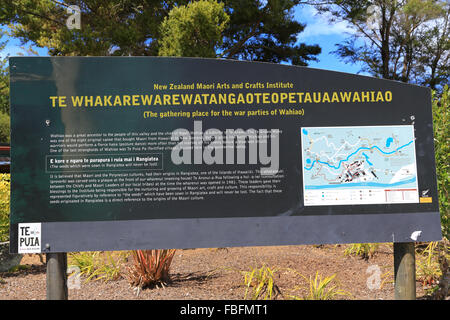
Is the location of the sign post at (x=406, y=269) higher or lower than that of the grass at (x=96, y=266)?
higher

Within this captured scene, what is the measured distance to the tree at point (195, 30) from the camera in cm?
947

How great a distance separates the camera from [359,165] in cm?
298

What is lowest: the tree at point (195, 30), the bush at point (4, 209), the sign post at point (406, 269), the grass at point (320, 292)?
the grass at point (320, 292)

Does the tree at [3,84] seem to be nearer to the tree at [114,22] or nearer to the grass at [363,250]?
the tree at [114,22]

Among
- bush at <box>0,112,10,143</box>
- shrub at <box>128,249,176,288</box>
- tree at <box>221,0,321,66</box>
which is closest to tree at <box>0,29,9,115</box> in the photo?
bush at <box>0,112,10,143</box>

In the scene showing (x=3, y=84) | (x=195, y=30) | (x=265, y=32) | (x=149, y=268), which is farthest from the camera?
(x=3, y=84)

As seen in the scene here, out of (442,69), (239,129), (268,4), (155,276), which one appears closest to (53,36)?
(268,4)

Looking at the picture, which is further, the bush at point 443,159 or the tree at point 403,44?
the tree at point 403,44

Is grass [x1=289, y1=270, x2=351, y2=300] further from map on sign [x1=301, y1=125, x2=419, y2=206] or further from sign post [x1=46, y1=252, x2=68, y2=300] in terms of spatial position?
sign post [x1=46, y1=252, x2=68, y2=300]

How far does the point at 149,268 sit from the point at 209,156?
175 cm

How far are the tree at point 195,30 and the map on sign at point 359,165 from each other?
23.4ft

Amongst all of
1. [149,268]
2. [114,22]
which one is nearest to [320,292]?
[149,268]

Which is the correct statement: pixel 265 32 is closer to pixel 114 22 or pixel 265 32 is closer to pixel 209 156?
pixel 114 22

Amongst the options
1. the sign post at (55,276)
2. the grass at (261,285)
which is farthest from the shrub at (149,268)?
the sign post at (55,276)
